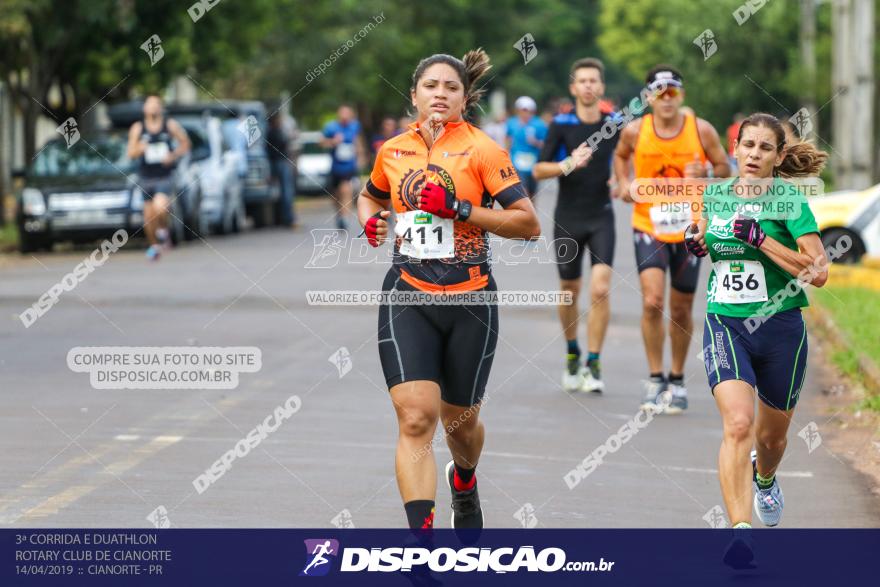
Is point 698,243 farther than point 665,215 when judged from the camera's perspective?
No

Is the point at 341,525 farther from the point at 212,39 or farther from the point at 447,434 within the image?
the point at 212,39

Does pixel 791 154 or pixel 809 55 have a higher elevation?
pixel 791 154

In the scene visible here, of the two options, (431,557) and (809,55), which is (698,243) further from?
(809,55)

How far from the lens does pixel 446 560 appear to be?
271 inches

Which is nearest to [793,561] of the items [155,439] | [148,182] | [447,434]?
[447,434]

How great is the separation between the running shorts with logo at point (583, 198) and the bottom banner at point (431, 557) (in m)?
4.59

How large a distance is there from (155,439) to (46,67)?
20647 mm

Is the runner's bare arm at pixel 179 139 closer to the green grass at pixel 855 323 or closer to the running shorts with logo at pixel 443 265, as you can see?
the green grass at pixel 855 323

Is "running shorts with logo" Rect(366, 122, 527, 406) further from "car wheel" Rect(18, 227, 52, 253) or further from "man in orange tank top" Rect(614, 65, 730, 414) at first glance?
"car wheel" Rect(18, 227, 52, 253)

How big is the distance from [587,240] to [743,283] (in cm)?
479

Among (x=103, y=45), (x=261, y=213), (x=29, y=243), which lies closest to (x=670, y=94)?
(x=29, y=243)

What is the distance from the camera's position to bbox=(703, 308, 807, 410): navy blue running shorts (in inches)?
286

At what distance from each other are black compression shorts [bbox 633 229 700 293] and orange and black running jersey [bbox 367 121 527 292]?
14.4 feet

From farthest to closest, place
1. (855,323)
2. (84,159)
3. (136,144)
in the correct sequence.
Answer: (84,159) → (136,144) → (855,323)
